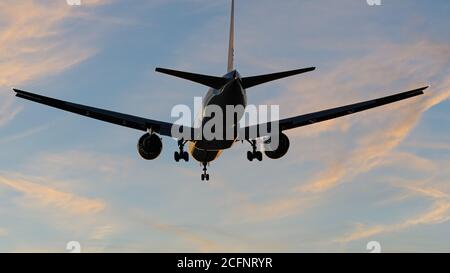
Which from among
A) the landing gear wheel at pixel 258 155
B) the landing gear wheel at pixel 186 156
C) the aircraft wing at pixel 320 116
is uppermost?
the aircraft wing at pixel 320 116

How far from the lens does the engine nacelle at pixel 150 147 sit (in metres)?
48.2

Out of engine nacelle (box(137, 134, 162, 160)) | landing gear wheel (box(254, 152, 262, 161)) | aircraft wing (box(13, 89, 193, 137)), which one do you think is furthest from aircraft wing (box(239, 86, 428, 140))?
engine nacelle (box(137, 134, 162, 160))

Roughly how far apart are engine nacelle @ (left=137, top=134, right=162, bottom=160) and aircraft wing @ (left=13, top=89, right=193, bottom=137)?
1.18 meters

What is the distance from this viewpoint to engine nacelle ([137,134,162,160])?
158 feet

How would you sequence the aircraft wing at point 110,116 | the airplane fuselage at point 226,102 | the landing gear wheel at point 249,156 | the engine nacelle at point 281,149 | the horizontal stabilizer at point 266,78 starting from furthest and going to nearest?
the landing gear wheel at point 249,156, the engine nacelle at point 281,149, the aircraft wing at point 110,116, the airplane fuselage at point 226,102, the horizontal stabilizer at point 266,78

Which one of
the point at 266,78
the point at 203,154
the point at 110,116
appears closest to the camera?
the point at 266,78

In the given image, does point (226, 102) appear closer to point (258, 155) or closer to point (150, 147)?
point (150, 147)

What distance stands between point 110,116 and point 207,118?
301 inches

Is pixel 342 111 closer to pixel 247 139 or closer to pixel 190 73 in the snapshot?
pixel 247 139

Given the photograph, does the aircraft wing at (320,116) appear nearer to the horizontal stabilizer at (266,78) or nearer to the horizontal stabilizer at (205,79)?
the horizontal stabilizer at (266,78)

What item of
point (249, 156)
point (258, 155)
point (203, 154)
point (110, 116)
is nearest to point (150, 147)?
point (110, 116)

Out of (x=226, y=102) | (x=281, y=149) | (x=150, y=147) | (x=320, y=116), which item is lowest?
(x=150, y=147)

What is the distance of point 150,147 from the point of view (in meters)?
48.2

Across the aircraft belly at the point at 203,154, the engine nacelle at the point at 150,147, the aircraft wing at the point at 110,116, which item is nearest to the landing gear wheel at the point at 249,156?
the aircraft belly at the point at 203,154
